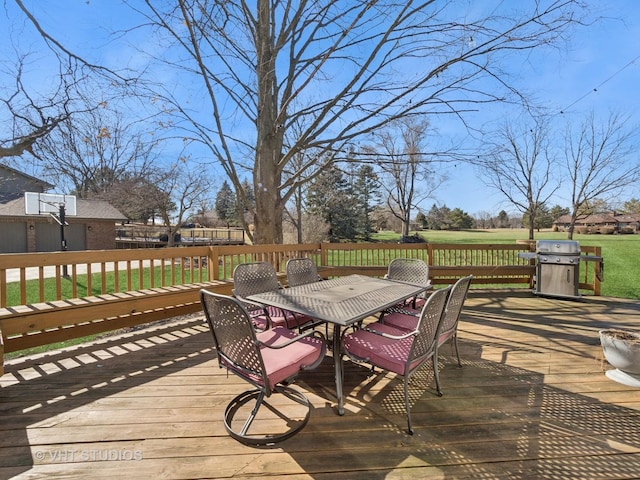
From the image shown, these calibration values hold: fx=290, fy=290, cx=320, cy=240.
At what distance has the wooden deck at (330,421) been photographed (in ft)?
5.05

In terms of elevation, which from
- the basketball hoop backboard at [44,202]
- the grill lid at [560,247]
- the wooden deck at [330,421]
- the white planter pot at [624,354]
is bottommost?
the wooden deck at [330,421]

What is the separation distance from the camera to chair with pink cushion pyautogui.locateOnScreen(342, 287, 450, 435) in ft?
6.06

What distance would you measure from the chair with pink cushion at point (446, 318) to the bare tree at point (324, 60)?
349 centimetres

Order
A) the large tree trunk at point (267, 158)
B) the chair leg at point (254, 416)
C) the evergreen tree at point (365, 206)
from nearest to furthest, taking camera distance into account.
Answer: the chair leg at point (254, 416) < the large tree trunk at point (267, 158) < the evergreen tree at point (365, 206)

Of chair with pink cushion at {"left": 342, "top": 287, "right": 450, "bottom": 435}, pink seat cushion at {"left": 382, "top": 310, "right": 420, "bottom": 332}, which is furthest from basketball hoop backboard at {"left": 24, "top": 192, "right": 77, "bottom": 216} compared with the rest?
chair with pink cushion at {"left": 342, "top": 287, "right": 450, "bottom": 435}

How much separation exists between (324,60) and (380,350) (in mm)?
4733

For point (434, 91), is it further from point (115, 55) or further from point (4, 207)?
point (4, 207)

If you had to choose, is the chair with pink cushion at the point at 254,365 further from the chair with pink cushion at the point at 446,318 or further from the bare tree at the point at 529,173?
the bare tree at the point at 529,173

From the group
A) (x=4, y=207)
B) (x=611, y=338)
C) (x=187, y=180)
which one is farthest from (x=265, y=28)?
(x=4, y=207)

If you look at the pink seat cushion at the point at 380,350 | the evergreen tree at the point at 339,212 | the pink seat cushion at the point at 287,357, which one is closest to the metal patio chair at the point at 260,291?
the pink seat cushion at the point at 287,357

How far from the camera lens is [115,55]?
4449mm

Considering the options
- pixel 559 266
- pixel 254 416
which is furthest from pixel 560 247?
pixel 254 416

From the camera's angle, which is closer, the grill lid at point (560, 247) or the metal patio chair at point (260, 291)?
the metal patio chair at point (260, 291)

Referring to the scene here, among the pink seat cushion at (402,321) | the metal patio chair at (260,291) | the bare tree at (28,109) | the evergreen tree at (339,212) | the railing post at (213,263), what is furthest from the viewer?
the evergreen tree at (339,212)
